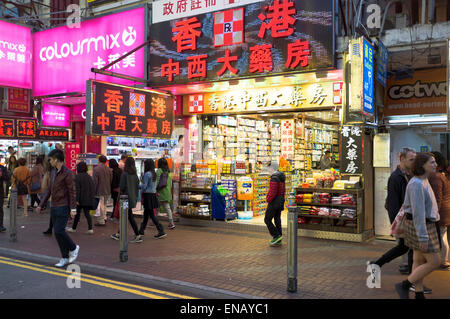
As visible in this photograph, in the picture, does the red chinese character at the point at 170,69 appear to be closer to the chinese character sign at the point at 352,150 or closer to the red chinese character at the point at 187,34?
the red chinese character at the point at 187,34

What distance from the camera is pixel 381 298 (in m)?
5.49

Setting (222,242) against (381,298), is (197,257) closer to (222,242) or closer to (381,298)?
(222,242)


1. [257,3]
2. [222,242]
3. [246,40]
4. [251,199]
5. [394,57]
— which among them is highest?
[257,3]

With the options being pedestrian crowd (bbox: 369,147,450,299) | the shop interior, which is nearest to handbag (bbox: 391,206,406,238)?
pedestrian crowd (bbox: 369,147,450,299)

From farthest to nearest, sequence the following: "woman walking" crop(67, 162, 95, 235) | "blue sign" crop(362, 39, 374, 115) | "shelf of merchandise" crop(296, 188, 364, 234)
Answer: "woman walking" crop(67, 162, 95, 235) < "shelf of merchandise" crop(296, 188, 364, 234) < "blue sign" crop(362, 39, 374, 115)

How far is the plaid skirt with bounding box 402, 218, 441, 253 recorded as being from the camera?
504 cm

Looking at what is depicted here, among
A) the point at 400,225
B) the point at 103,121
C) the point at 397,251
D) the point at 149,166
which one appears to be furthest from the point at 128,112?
the point at 400,225

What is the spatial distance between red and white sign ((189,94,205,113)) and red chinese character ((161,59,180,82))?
1.40m

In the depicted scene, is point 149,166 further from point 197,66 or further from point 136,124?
point 197,66

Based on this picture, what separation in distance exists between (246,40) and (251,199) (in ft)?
14.5

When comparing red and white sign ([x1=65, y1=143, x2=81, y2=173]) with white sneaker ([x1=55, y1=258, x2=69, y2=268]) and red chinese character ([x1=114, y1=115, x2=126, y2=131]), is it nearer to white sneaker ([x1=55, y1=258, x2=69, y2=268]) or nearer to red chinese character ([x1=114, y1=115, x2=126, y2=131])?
red chinese character ([x1=114, y1=115, x2=126, y2=131])

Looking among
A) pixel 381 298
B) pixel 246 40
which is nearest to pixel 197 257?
pixel 381 298

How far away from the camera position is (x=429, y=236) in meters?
5.10

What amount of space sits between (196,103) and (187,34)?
7.71 ft
